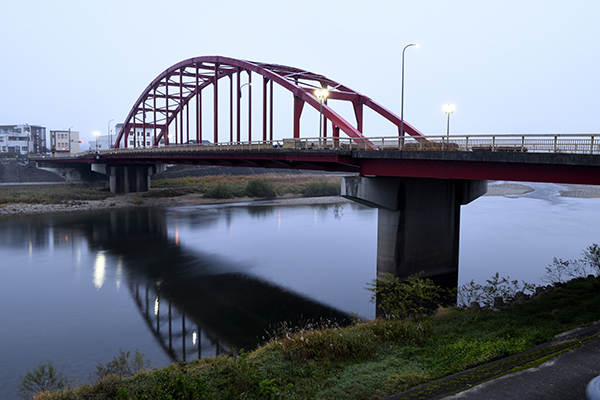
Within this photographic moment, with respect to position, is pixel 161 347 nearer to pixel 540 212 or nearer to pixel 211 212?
pixel 211 212

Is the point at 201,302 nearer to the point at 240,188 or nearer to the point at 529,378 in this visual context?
the point at 529,378

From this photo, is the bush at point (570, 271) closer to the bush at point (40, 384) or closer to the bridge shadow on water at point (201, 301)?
the bridge shadow on water at point (201, 301)

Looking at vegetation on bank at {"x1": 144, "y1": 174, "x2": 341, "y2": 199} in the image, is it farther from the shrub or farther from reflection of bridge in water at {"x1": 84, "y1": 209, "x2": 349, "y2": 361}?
the shrub

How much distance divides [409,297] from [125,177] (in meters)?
53.7

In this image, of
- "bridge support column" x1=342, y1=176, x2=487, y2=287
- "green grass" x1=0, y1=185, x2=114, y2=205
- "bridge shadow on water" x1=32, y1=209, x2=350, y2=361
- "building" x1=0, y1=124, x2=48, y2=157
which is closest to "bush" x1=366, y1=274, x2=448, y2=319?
"bridge support column" x1=342, y1=176, x2=487, y2=287

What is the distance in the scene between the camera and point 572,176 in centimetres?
1403

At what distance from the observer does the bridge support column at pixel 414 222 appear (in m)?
20.8

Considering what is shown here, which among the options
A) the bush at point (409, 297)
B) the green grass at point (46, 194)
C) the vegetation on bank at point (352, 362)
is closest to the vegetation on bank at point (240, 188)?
the green grass at point (46, 194)

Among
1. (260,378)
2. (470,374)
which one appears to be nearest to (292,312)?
(260,378)

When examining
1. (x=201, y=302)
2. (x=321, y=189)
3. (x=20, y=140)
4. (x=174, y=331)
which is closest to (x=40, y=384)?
(x=174, y=331)

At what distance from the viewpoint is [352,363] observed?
9.20 meters

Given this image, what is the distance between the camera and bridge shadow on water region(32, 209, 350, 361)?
48.3 feet

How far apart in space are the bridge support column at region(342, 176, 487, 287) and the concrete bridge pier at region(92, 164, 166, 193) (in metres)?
48.1

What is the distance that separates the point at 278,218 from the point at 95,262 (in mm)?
20512
